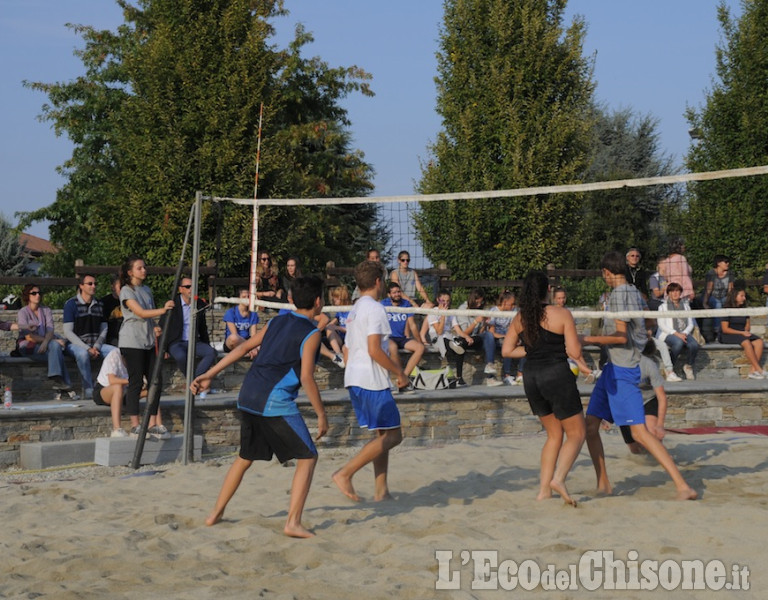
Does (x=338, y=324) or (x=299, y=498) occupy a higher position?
(x=338, y=324)

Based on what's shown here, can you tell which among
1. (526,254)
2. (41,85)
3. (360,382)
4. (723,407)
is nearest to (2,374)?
(360,382)

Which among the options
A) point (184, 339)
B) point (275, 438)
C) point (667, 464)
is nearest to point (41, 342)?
point (184, 339)

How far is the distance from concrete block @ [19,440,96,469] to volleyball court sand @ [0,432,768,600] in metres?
0.44

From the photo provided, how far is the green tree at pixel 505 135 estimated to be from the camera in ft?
66.0

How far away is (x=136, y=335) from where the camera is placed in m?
9.31

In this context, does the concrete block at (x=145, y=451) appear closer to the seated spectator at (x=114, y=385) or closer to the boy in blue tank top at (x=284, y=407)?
the seated spectator at (x=114, y=385)

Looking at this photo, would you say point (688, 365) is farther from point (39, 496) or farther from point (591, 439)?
point (39, 496)

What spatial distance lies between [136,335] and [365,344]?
3.34 meters

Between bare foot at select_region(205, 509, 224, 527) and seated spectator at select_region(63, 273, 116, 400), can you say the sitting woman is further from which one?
bare foot at select_region(205, 509, 224, 527)

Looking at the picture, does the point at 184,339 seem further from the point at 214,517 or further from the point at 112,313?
the point at 214,517

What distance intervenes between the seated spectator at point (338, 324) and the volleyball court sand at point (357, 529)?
3.08m

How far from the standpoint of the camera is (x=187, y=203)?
747 inches

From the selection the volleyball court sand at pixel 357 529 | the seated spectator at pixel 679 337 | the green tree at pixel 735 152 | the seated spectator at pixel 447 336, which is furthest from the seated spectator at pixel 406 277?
the green tree at pixel 735 152

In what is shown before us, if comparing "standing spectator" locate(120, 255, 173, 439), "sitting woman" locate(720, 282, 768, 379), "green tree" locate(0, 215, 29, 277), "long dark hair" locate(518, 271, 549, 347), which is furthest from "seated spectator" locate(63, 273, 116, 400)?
"green tree" locate(0, 215, 29, 277)
